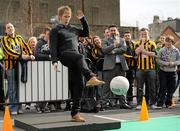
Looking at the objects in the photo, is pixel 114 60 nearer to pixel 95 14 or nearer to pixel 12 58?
pixel 12 58

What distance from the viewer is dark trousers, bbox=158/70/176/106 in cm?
1139

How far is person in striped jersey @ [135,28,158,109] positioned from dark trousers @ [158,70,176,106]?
34 cm

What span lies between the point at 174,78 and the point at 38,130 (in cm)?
547

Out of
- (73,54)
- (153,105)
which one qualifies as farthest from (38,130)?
(153,105)

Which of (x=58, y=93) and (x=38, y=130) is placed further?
(x=58, y=93)

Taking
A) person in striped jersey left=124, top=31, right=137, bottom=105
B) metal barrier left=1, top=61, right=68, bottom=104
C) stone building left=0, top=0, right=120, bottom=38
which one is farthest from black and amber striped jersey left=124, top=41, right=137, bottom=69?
stone building left=0, top=0, right=120, bottom=38

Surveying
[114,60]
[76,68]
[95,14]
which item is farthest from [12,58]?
[95,14]

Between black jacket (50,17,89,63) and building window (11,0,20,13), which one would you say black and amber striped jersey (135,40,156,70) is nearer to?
black jacket (50,17,89,63)

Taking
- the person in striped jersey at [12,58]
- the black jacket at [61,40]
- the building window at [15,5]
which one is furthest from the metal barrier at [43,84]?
the building window at [15,5]

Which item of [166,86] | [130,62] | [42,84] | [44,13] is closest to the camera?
[42,84]

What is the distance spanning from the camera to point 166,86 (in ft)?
37.9

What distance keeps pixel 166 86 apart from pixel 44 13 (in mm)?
48927

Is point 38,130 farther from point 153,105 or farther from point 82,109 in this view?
point 153,105

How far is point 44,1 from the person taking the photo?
59.8 meters
